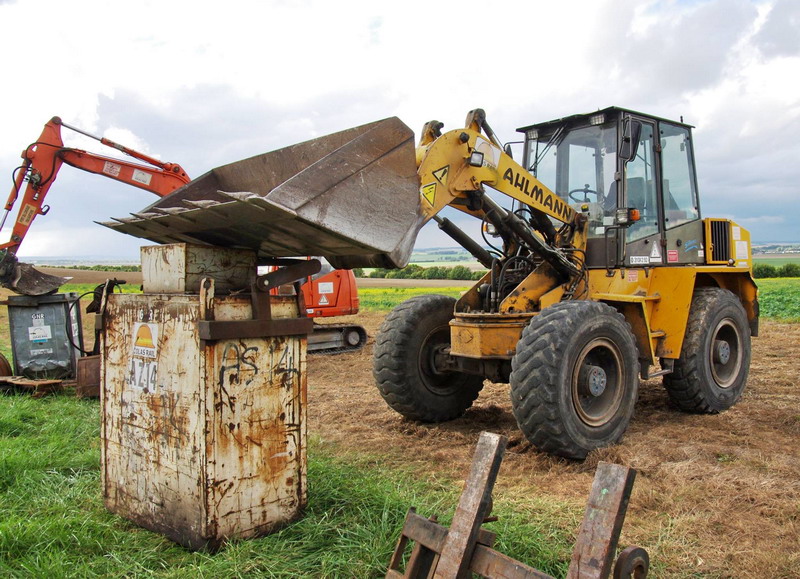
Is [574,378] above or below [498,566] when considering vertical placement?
above

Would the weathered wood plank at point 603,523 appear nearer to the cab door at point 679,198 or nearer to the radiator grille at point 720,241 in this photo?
the cab door at point 679,198

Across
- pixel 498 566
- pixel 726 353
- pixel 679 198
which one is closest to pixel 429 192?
pixel 498 566

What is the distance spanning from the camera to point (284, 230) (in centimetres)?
356

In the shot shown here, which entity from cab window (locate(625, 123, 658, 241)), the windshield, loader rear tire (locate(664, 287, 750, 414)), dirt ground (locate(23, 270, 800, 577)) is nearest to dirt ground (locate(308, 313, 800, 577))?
dirt ground (locate(23, 270, 800, 577))

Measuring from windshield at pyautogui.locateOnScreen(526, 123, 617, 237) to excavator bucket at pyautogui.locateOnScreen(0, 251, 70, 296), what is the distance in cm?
613

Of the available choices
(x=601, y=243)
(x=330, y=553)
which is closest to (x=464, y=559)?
(x=330, y=553)

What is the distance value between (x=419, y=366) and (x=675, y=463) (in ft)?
8.05

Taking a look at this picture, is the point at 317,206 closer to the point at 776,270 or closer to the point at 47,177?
the point at 47,177

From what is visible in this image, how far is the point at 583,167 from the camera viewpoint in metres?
A: 6.85

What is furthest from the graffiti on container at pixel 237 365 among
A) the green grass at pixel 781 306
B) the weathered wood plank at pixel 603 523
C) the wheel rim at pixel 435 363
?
the green grass at pixel 781 306

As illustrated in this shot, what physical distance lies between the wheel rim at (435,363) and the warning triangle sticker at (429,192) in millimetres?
1872

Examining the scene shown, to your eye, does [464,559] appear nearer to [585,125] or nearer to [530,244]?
[530,244]

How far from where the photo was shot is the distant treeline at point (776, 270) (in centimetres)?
4075

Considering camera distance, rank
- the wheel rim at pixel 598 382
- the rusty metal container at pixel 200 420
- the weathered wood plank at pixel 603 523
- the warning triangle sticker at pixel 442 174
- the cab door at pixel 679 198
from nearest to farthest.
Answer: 1. the weathered wood plank at pixel 603 523
2. the rusty metal container at pixel 200 420
3. the warning triangle sticker at pixel 442 174
4. the wheel rim at pixel 598 382
5. the cab door at pixel 679 198
